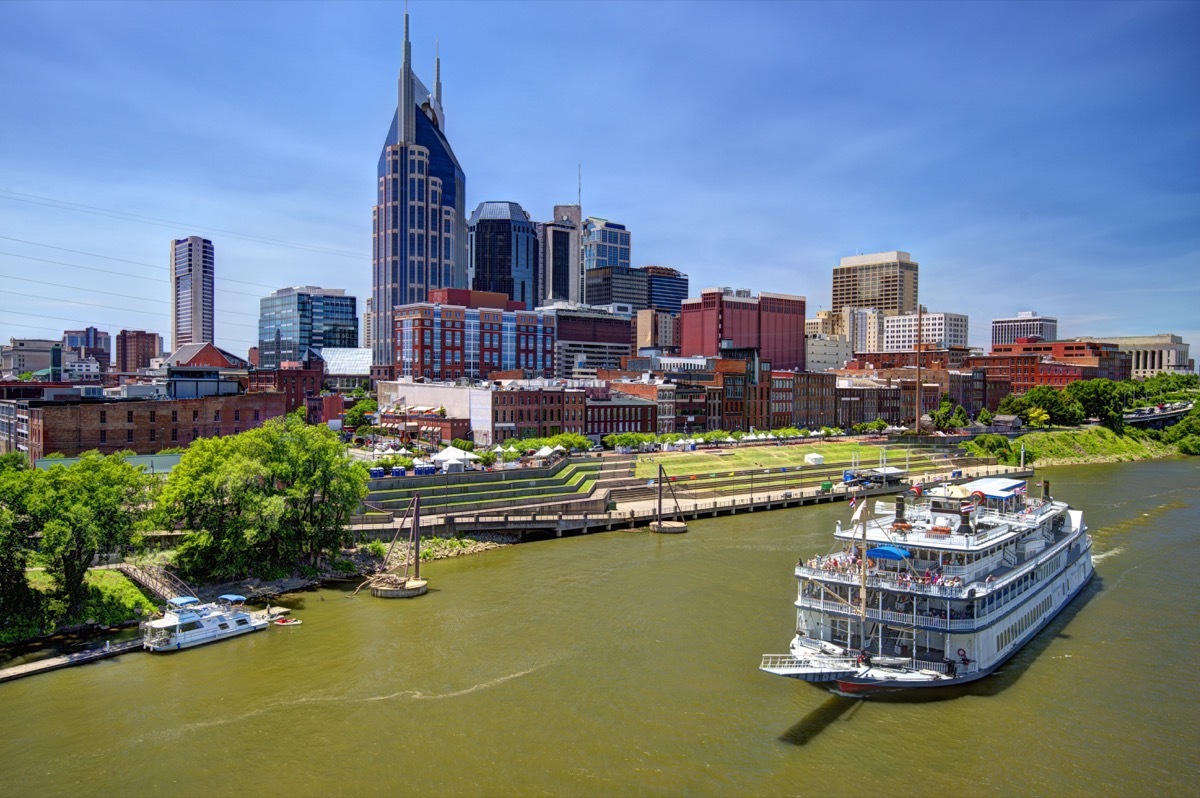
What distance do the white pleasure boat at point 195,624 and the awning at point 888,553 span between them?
38323mm

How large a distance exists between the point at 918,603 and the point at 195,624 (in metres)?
42.6

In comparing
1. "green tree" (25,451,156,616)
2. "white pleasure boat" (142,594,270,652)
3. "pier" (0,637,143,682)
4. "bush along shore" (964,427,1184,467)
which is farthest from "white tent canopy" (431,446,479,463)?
"bush along shore" (964,427,1184,467)

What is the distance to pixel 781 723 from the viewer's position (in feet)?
132

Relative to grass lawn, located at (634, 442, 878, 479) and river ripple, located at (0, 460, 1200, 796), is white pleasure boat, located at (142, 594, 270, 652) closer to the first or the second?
river ripple, located at (0, 460, 1200, 796)

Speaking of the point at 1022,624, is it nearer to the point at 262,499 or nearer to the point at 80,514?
the point at 262,499

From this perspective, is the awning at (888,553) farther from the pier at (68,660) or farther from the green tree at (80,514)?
the green tree at (80,514)

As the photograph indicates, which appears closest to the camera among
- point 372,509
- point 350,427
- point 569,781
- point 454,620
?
point 569,781

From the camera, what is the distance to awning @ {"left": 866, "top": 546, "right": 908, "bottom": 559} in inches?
1818

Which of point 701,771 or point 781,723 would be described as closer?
point 701,771

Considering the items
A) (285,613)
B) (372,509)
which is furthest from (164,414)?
(285,613)

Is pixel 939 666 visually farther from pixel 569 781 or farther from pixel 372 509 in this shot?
pixel 372 509

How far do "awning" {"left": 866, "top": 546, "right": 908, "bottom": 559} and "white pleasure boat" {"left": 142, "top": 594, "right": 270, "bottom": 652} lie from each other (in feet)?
126

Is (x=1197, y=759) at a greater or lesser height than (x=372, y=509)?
lesser

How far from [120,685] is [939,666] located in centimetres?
4319
